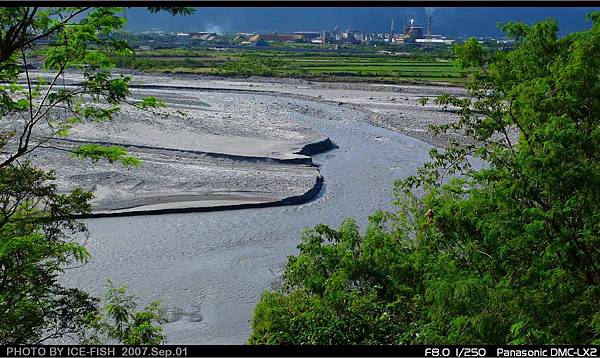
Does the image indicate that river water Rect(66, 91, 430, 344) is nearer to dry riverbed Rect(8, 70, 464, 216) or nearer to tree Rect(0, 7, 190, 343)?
dry riverbed Rect(8, 70, 464, 216)

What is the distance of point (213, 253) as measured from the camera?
50.7ft

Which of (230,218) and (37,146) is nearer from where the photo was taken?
(37,146)

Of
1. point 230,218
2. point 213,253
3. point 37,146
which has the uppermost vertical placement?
point 37,146

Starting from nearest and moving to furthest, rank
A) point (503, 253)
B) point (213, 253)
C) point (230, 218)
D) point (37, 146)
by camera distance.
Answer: point (503, 253), point (37, 146), point (213, 253), point (230, 218)

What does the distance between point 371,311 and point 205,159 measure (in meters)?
17.4

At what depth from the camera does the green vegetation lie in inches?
222

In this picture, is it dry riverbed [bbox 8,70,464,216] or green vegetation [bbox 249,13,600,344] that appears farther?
dry riverbed [bbox 8,70,464,216]

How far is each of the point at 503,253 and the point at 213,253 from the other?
10.3 meters

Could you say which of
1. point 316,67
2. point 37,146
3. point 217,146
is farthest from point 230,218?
point 316,67

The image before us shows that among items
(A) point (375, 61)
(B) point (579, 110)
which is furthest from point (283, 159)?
(A) point (375, 61)

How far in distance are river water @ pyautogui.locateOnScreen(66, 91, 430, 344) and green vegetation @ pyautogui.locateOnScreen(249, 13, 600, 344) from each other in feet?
13.1

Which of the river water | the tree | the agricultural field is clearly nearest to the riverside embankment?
the river water

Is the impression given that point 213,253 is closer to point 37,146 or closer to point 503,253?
point 37,146

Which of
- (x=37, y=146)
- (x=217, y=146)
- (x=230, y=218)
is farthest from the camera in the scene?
(x=217, y=146)
